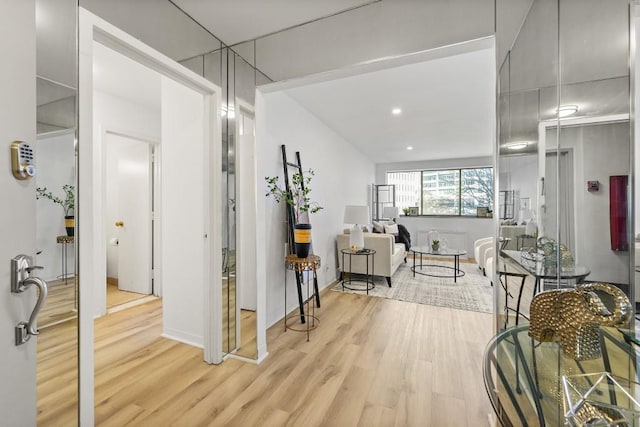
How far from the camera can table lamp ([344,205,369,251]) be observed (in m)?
4.16

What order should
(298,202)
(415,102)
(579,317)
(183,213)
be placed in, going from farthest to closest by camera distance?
(415,102), (298,202), (183,213), (579,317)

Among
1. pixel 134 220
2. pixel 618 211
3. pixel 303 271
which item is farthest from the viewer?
pixel 134 220

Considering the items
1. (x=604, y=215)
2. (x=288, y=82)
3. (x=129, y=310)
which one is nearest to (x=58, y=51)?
(x=288, y=82)

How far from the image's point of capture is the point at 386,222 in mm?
7449

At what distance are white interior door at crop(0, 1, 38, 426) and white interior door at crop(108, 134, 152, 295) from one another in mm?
2819

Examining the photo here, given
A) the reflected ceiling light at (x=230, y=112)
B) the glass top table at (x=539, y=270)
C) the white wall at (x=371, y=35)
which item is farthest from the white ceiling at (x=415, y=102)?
the glass top table at (x=539, y=270)

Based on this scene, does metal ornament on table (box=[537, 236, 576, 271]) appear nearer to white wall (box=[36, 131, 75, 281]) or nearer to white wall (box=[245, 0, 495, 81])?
white wall (box=[245, 0, 495, 81])

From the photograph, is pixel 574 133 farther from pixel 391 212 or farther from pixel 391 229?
pixel 391 212

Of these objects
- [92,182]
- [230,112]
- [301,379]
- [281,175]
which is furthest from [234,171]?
[301,379]

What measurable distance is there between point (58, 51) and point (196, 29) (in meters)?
1.00

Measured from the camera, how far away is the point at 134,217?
3826mm

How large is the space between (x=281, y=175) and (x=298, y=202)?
38 centimetres

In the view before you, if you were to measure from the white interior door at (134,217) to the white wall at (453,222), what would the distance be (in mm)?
6023

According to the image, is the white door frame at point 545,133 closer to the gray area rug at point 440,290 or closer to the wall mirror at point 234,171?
the wall mirror at point 234,171
